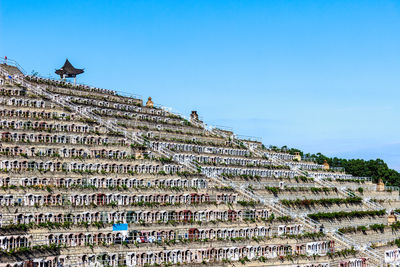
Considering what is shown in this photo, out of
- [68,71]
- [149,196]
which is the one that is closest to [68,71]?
[68,71]

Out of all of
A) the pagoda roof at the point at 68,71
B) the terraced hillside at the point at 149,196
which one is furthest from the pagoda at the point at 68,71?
the terraced hillside at the point at 149,196

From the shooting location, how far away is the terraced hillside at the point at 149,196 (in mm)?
102688

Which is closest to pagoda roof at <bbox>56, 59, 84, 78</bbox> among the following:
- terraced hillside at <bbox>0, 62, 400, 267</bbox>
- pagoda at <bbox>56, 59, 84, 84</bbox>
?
pagoda at <bbox>56, 59, 84, 84</bbox>

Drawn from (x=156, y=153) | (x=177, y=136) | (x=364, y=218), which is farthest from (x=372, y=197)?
(x=156, y=153)

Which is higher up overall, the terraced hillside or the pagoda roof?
the pagoda roof

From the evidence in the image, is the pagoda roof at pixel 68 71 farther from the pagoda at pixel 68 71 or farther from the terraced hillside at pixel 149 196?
the terraced hillside at pixel 149 196

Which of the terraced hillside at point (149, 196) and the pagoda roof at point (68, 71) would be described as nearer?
the terraced hillside at point (149, 196)

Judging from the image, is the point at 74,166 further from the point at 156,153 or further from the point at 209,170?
the point at 209,170

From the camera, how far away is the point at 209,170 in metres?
135

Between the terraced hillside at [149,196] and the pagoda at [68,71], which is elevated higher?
the pagoda at [68,71]

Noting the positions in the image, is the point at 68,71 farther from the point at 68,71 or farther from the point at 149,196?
the point at 149,196

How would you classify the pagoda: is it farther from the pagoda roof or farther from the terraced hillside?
the terraced hillside

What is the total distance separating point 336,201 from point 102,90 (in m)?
53.5

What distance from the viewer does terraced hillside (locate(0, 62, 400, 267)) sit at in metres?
103
